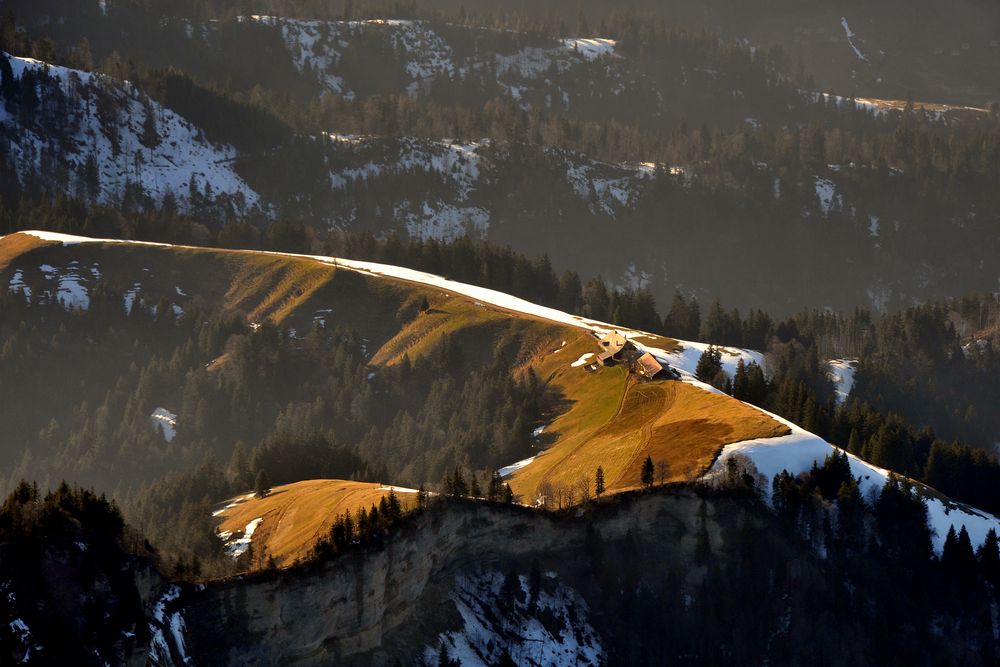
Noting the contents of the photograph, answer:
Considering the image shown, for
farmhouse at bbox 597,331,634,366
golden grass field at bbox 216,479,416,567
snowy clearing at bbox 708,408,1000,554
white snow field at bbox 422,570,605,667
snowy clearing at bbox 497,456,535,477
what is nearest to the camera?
white snow field at bbox 422,570,605,667

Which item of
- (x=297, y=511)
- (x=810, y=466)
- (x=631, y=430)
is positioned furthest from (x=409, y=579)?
(x=631, y=430)

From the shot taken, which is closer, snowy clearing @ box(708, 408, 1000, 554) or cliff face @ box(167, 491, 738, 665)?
cliff face @ box(167, 491, 738, 665)

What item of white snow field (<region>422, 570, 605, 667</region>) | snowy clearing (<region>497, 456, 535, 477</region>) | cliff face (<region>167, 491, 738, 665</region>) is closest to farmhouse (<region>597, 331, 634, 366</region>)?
snowy clearing (<region>497, 456, 535, 477</region>)

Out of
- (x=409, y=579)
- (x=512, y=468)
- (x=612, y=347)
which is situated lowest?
(x=512, y=468)

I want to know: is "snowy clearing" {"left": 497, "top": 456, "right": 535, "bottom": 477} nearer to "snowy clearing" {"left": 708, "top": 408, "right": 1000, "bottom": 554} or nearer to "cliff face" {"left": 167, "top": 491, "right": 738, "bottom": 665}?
"snowy clearing" {"left": 708, "top": 408, "right": 1000, "bottom": 554}

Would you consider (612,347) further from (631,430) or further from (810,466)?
(810,466)

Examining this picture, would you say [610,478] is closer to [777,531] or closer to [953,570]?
[777,531]

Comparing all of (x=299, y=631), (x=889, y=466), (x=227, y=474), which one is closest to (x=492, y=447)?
(x=227, y=474)
